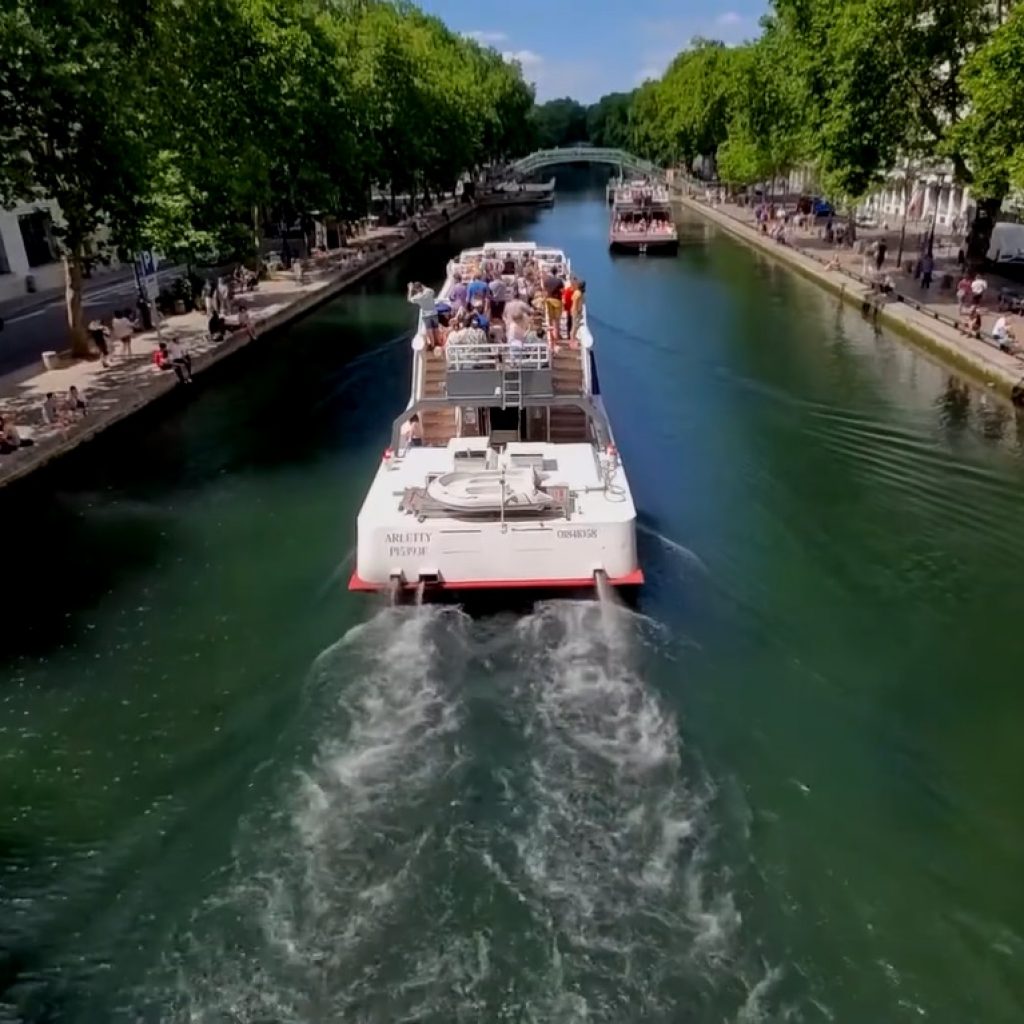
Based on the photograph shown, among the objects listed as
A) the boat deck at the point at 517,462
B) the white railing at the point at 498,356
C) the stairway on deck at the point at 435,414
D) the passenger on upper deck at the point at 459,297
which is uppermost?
the passenger on upper deck at the point at 459,297

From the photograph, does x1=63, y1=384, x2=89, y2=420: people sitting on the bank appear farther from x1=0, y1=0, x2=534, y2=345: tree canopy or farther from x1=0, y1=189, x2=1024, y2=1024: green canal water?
x1=0, y1=0, x2=534, y2=345: tree canopy

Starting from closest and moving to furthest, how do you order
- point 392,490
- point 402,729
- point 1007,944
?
point 1007,944 → point 402,729 → point 392,490

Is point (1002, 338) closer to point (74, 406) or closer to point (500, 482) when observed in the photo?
point (500, 482)

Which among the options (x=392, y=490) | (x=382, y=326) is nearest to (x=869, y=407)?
(x=392, y=490)

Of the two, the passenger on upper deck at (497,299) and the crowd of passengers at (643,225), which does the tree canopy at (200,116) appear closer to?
the passenger on upper deck at (497,299)

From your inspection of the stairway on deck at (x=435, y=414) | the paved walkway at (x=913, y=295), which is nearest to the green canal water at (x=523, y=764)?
the stairway on deck at (x=435, y=414)

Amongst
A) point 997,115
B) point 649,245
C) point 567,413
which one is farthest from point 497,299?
point 649,245

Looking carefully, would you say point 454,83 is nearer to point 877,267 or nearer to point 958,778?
point 877,267

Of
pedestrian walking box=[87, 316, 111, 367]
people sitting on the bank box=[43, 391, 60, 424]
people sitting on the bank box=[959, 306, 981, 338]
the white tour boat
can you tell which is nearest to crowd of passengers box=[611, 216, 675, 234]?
people sitting on the bank box=[959, 306, 981, 338]
